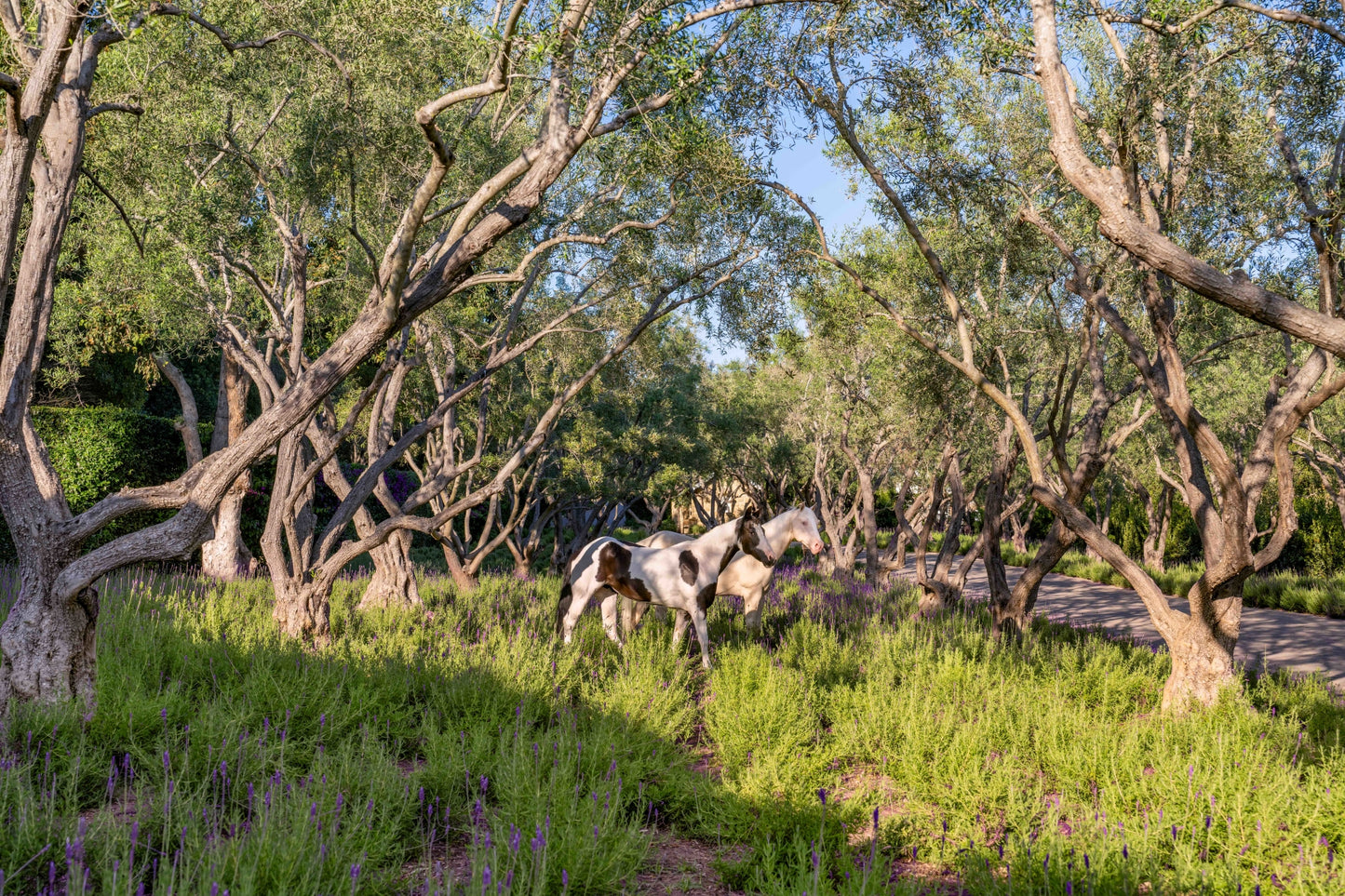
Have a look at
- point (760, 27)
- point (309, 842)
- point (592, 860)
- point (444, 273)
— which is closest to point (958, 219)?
point (760, 27)

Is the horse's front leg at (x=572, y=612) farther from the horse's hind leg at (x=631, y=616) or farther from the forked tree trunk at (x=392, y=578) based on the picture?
the forked tree trunk at (x=392, y=578)

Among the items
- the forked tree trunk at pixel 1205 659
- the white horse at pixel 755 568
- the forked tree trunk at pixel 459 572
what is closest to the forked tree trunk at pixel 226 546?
the forked tree trunk at pixel 459 572

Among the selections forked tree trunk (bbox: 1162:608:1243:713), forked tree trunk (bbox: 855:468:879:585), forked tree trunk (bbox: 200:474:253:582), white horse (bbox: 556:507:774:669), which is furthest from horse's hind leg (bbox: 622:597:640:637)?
forked tree trunk (bbox: 855:468:879:585)

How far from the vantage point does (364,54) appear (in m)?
9.56

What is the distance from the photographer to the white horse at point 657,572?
9.02 m

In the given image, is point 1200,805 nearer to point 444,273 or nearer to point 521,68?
point 444,273

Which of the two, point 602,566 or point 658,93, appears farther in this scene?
point 602,566

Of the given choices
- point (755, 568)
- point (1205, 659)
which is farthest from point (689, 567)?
point (1205, 659)

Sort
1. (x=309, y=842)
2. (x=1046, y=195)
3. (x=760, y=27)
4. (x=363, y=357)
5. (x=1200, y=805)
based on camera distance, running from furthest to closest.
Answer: (x=1046, y=195)
(x=760, y=27)
(x=363, y=357)
(x=1200, y=805)
(x=309, y=842)

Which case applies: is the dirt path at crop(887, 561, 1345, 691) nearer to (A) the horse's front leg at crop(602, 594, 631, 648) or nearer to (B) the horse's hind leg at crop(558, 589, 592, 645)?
(A) the horse's front leg at crop(602, 594, 631, 648)

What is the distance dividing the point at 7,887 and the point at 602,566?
6208 millimetres

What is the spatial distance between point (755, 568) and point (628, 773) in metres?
5.31

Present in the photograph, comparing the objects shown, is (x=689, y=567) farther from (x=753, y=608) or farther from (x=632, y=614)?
(x=753, y=608)

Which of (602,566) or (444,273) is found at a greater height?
(444,273)
